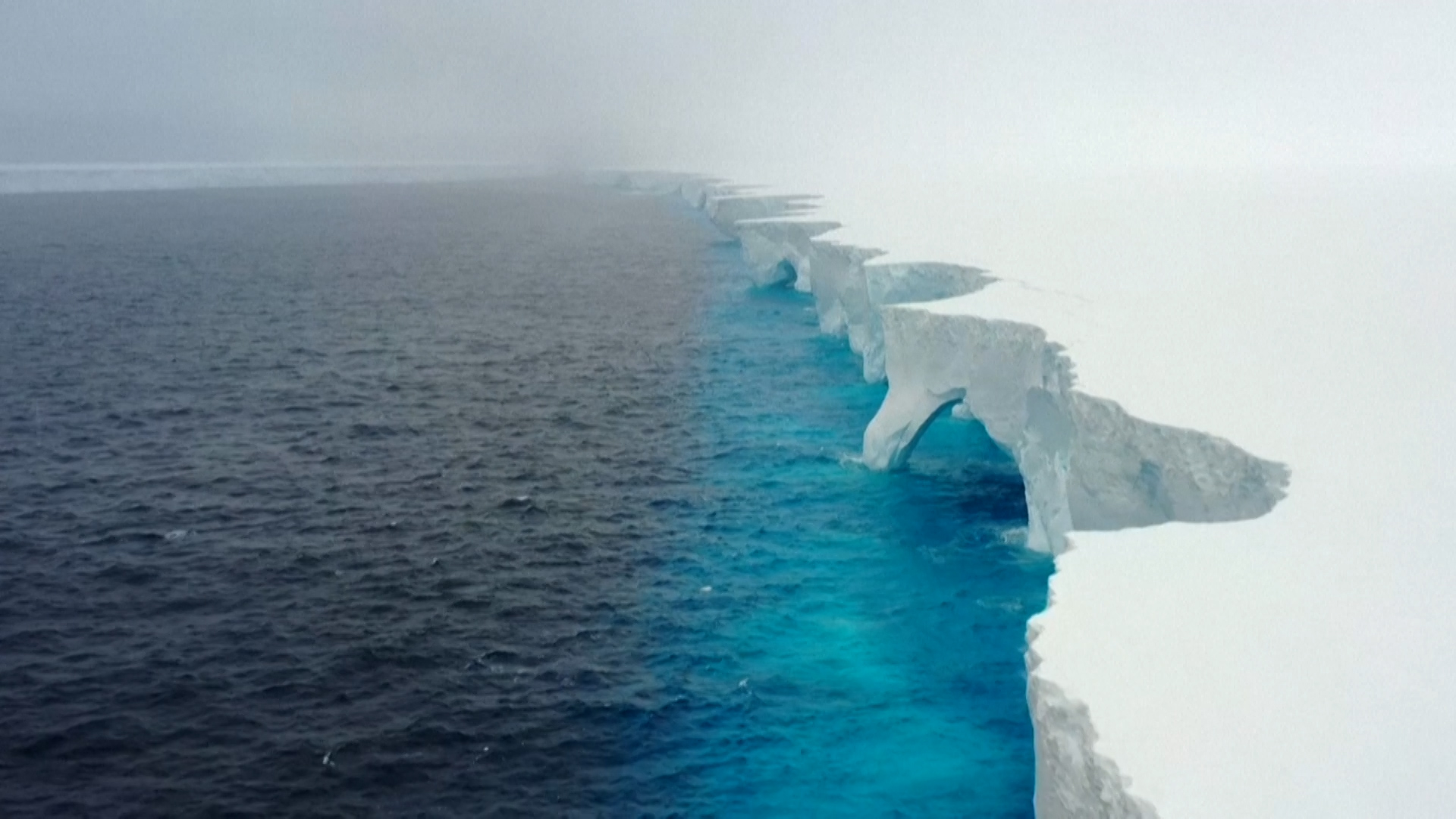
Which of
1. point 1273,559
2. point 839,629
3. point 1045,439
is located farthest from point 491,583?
point 1273,559

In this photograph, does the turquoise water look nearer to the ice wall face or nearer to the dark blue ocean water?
the dark blue ocean water

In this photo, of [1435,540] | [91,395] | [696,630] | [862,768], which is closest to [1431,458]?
[1435,540]

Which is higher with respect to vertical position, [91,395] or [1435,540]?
[1435,540]

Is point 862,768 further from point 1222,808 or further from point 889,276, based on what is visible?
point 889,276

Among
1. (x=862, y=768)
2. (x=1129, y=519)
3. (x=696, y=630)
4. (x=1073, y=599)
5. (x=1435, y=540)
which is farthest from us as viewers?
(x=696, y=630)

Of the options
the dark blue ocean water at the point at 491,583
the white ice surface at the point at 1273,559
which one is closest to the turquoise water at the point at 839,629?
the dark blue ocean water at the point at 491,583

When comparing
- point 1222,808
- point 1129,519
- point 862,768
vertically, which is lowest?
point 862,768

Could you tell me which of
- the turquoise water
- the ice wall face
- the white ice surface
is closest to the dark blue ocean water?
the turquoise water
